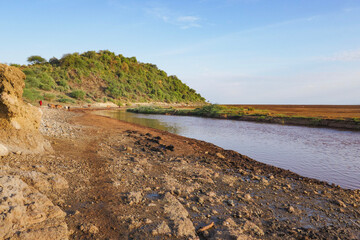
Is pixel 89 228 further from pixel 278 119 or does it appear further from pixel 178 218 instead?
pixel 278 119

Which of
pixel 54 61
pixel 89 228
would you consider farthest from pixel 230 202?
pixel 54 61

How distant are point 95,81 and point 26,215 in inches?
2220

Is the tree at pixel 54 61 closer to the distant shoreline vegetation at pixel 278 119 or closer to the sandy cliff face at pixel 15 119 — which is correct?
the distant shoreline vegetation at pixel 278 119

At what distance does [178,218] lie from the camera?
3.33 m

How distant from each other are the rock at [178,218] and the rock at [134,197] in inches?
18.9

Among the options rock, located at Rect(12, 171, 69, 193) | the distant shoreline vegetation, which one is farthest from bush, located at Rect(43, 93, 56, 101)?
rock, located at Rect(12, 171, 69, 193)

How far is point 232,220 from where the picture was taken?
11.3 ft

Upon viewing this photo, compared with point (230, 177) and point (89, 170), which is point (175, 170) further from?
point (89, 170)

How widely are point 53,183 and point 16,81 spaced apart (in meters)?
3.17

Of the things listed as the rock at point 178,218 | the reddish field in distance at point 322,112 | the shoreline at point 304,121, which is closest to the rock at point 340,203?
the rock at point 178,218

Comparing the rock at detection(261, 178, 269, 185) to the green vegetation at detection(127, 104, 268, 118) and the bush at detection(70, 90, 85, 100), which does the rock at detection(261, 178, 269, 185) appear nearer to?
the green vegetation at detection(127, 104, 268, 118)

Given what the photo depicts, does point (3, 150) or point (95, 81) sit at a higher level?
point (95, 81)

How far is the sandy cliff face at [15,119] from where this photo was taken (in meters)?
A: 4.84

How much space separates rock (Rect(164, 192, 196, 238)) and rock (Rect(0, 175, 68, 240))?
1475 millimetres
